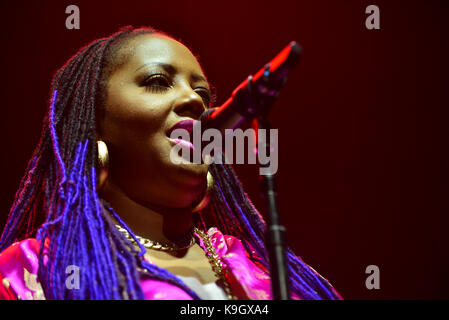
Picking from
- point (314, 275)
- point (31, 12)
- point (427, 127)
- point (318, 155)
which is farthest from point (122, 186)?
point (427, 127)

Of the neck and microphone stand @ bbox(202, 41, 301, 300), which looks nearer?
microphone stand @ bbox(202, 41, 301, 300)

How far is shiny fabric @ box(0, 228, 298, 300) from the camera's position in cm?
128

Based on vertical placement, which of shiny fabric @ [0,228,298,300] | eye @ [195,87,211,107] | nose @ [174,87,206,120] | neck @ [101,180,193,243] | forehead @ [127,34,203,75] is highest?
forehead @ [127,34,203,75]

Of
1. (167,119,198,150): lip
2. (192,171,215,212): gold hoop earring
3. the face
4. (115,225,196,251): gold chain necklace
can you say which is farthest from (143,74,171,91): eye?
(115,225,196,251): gold chain necklace

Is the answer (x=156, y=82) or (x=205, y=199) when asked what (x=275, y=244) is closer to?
(x=205, y=199)

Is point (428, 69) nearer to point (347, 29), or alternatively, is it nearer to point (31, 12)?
point (347, 29)

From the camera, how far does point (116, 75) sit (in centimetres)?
167

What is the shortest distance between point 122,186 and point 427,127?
179 centimetres

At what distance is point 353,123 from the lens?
Answer: 2.55 metres

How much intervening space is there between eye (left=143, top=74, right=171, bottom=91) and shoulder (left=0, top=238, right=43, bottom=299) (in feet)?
2.10

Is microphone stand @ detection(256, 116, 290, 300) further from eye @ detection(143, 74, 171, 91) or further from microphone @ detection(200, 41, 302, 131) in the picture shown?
eye @ detection(143, 74, 171, 91)

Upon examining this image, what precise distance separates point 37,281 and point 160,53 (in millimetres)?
900

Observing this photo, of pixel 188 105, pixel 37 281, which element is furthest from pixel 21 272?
pixel 188 105

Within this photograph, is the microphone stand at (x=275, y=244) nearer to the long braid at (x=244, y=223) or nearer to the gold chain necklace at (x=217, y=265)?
the gold chain necklace at (x=217, y=265)
